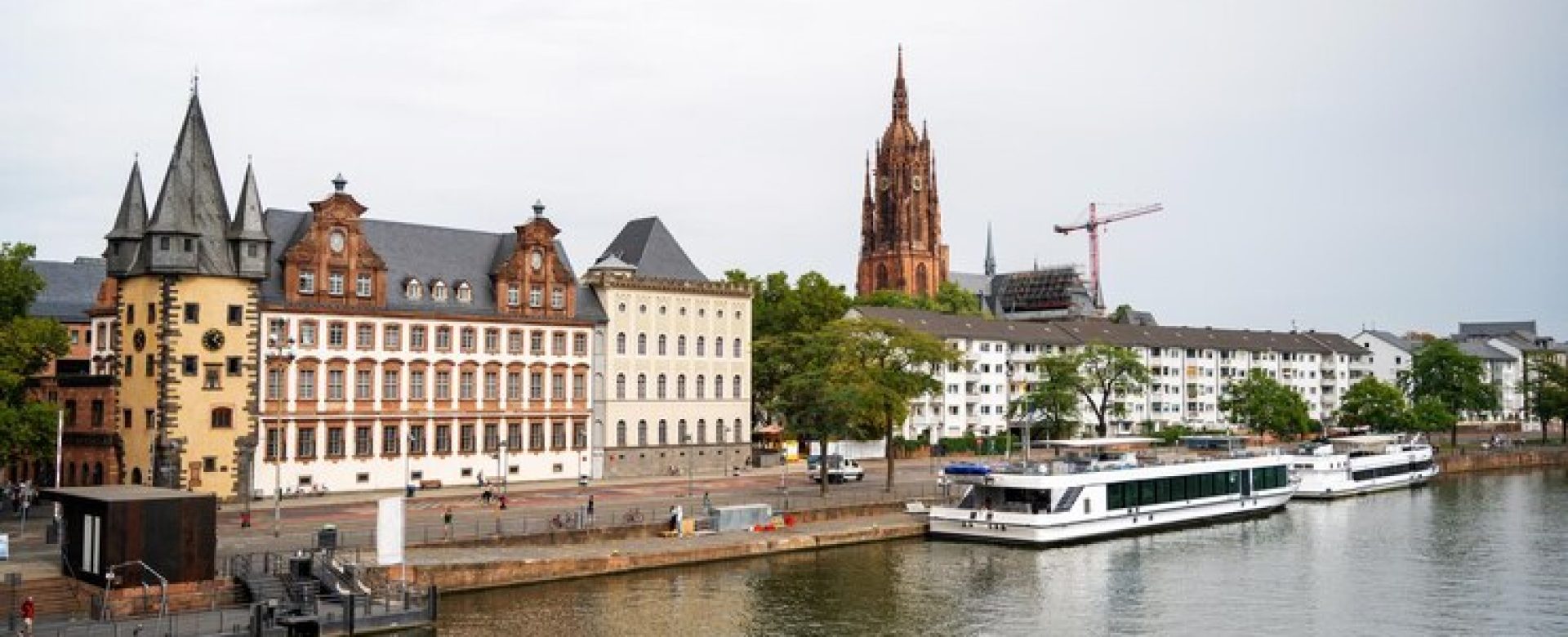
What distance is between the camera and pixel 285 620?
135 ft

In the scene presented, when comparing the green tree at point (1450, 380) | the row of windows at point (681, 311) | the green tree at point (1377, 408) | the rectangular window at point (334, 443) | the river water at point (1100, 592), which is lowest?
the river water at point (1100, 592)

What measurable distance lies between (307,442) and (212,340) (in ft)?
25.7

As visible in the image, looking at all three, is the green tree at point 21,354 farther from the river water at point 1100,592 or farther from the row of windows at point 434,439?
the river water at point 1100,592

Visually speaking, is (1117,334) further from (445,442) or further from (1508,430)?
(445,442)

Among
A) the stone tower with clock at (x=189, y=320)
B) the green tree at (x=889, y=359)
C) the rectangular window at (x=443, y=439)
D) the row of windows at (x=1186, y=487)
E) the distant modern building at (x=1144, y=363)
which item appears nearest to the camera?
the stone tower with clock at (x=189, y=320)

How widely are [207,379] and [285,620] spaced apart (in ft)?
108

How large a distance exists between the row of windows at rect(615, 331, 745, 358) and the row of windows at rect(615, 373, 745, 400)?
5.02 feet

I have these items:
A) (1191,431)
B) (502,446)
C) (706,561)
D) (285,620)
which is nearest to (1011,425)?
(1191,431)

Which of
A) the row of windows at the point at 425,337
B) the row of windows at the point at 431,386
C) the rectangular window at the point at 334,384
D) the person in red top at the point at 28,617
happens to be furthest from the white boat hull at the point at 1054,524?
the person in red top at the point at 28,617

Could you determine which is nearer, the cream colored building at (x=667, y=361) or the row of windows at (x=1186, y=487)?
the row of windows at (x=1186, y=487)

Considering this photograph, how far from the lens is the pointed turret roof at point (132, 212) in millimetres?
71250

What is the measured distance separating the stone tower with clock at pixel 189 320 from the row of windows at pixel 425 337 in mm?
2997

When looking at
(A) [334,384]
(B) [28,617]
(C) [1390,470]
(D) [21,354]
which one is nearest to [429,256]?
(A) [334,384]

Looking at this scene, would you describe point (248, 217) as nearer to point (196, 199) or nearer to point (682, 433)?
point (196, 199)
